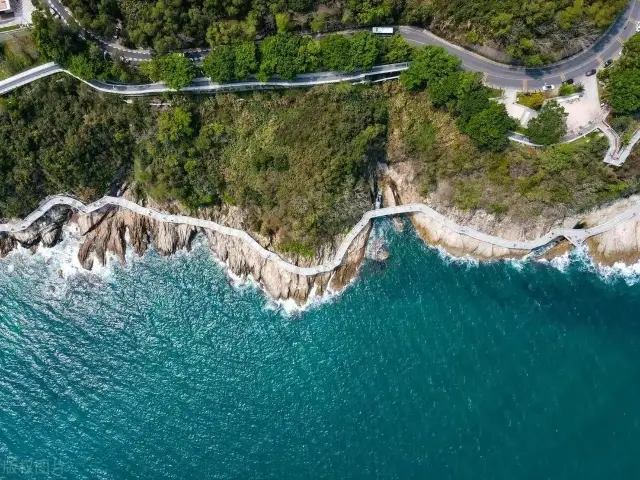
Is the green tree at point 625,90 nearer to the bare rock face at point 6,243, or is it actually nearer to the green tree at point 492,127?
the green tree at point 492,127

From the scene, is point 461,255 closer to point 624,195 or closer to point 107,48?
point 624,195

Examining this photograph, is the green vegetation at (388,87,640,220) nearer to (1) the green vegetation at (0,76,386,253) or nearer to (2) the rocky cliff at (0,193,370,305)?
(1) the green vegetation at (0,76,386,253)

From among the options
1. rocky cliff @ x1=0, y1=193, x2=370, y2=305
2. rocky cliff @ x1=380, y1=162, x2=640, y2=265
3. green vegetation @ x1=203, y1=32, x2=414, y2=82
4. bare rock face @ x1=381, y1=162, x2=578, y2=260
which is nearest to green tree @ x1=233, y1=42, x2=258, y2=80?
green vegetation @ x1=203, y1=32, x2=414, y2=82

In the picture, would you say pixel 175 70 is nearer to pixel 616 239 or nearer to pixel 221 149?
pixel 221 149

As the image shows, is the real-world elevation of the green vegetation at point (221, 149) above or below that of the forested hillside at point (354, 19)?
below

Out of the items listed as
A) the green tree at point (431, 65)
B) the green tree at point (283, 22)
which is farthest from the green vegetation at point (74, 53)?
the green tree at point (431, 65)

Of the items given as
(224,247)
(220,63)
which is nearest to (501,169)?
(220,63)
